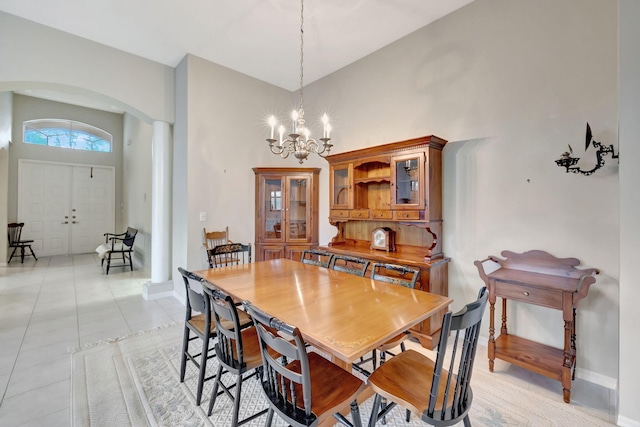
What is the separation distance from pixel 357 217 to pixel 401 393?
7.52 feet

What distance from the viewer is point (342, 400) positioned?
1332 mm

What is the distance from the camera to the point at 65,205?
7406 mm

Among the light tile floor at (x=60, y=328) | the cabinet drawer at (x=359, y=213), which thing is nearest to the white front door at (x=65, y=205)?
the light tile floor at (x=60, y=328)

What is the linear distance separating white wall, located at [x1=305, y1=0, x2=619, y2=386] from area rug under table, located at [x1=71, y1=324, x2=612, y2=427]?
66 cm

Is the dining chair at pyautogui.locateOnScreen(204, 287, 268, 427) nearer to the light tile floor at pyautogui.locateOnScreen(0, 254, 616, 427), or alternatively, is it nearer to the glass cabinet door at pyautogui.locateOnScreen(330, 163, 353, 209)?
the light tile floor at pyautogui.locateOnScreen(0, 254, 616, 427)

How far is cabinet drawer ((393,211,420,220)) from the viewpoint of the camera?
291cm

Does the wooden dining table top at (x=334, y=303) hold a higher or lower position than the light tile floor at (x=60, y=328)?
higher

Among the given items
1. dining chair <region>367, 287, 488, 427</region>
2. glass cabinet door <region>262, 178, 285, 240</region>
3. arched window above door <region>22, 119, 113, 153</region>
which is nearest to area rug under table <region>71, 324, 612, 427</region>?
dining chair <region>367, 287, 488, 427</region>

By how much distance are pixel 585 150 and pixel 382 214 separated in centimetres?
178

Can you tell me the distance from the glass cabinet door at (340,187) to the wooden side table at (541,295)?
177 centimetres

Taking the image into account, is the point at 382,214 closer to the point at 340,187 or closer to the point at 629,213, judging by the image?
the point at 340,187

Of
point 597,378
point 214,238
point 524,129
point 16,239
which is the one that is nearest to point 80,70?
point 214,238

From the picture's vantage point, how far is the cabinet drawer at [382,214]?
10.4ft

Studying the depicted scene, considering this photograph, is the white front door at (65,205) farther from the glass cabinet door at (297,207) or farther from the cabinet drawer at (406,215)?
the cabinet drawer at (406,215)
